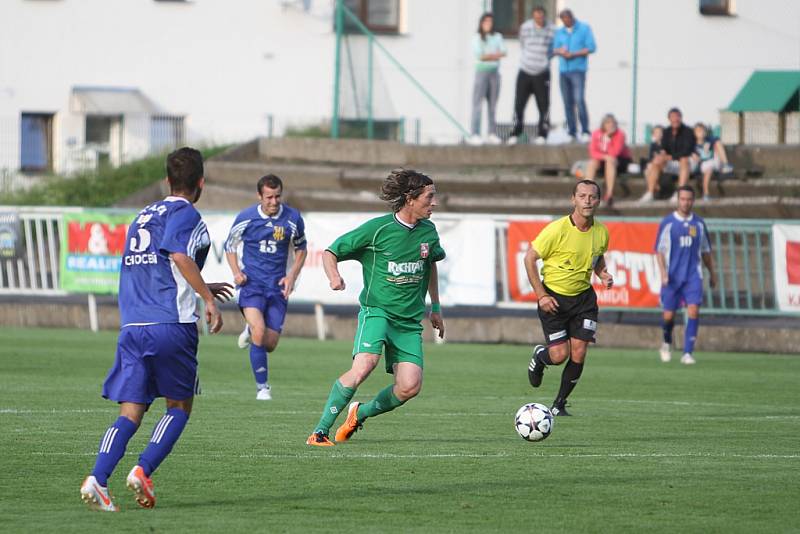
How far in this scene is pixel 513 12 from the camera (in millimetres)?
37281

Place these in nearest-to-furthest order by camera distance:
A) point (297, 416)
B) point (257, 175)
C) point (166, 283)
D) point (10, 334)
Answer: point (166, 283) < point (297, 416) < point (10, 334) < point (257, 175)

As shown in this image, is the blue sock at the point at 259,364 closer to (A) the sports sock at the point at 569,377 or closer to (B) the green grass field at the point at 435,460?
(B) the green grass field at the point at 435,460

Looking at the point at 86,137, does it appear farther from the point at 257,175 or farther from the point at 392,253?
the point at 392,253

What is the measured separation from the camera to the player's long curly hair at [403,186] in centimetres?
1027

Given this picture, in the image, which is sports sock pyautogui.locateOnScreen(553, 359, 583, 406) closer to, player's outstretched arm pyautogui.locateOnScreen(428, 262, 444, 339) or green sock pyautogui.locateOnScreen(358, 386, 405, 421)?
player's outstretched arm pyautogui.locateOnScreen(428, 262, 444, 339)

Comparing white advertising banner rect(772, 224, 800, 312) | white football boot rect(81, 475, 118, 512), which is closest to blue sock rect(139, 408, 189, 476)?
white football boot rect(81, 475, 118, 512)

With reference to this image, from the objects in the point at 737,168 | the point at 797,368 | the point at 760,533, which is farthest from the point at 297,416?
the point at 737,168

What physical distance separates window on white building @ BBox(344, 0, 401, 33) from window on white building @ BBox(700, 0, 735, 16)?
757 centimetres

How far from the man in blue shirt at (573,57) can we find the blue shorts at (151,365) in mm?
20400

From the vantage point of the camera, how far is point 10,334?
21.7m

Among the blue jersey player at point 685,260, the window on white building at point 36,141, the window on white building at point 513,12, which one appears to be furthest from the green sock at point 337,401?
the window on white building at point 513,12

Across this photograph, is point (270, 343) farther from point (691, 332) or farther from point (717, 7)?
point (717, 7)

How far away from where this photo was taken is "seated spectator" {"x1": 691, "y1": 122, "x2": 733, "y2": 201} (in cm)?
2532

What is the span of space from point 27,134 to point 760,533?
102 ft
